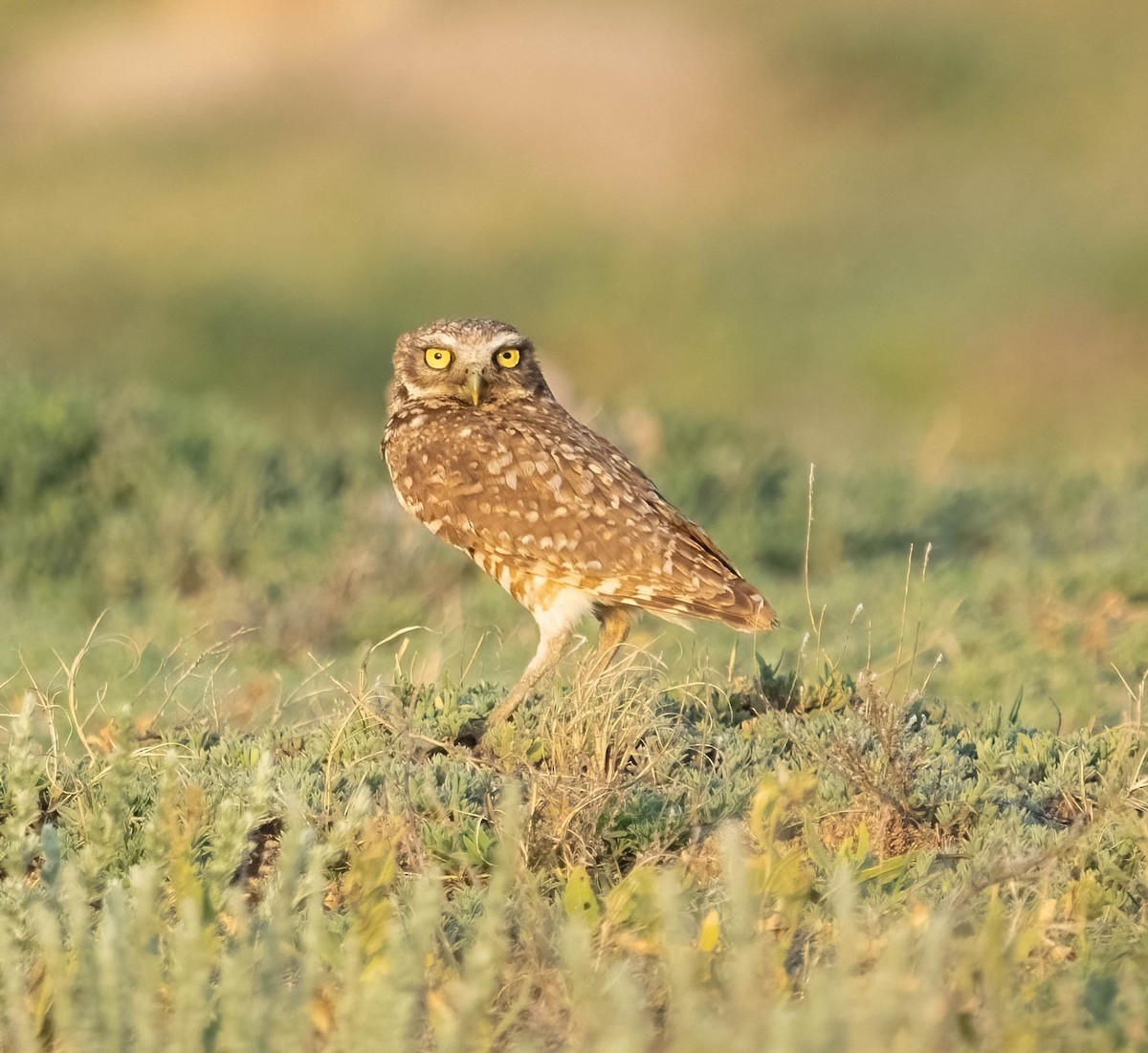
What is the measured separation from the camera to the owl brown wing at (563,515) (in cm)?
576

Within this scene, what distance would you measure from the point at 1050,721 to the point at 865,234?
2145 centimetres

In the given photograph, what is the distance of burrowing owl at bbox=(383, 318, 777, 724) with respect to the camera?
577 cm

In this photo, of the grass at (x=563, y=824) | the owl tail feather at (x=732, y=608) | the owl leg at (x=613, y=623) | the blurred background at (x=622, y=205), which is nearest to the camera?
the grass at (x=563, y=824)

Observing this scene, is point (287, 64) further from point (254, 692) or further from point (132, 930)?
point (132, 930)

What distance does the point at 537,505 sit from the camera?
19.3ft

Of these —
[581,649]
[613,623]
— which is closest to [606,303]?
[581,649]

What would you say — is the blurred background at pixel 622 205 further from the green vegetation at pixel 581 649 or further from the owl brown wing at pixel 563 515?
the owl brown wing at pixel 563 515

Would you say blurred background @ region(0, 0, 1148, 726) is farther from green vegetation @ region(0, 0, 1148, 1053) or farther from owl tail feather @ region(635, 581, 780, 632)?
owl tail feather @ region(635, 581, 780, 632)

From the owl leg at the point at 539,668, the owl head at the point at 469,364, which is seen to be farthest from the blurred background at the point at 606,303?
the owl head at the point at 469,364

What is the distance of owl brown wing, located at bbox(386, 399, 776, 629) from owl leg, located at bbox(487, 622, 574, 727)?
0.61ft

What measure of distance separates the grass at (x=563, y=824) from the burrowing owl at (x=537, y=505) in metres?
0.23

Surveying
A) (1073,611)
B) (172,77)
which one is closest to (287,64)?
(172,77)

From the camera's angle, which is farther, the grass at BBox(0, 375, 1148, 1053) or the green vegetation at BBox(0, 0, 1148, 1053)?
the green vegetation at BBox(0, 0, 1148, 1053)

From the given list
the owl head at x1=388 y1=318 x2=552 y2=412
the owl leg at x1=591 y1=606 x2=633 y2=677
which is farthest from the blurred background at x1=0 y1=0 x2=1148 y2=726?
the owl head at x1=388 y1=318 x2=552 y2=412
